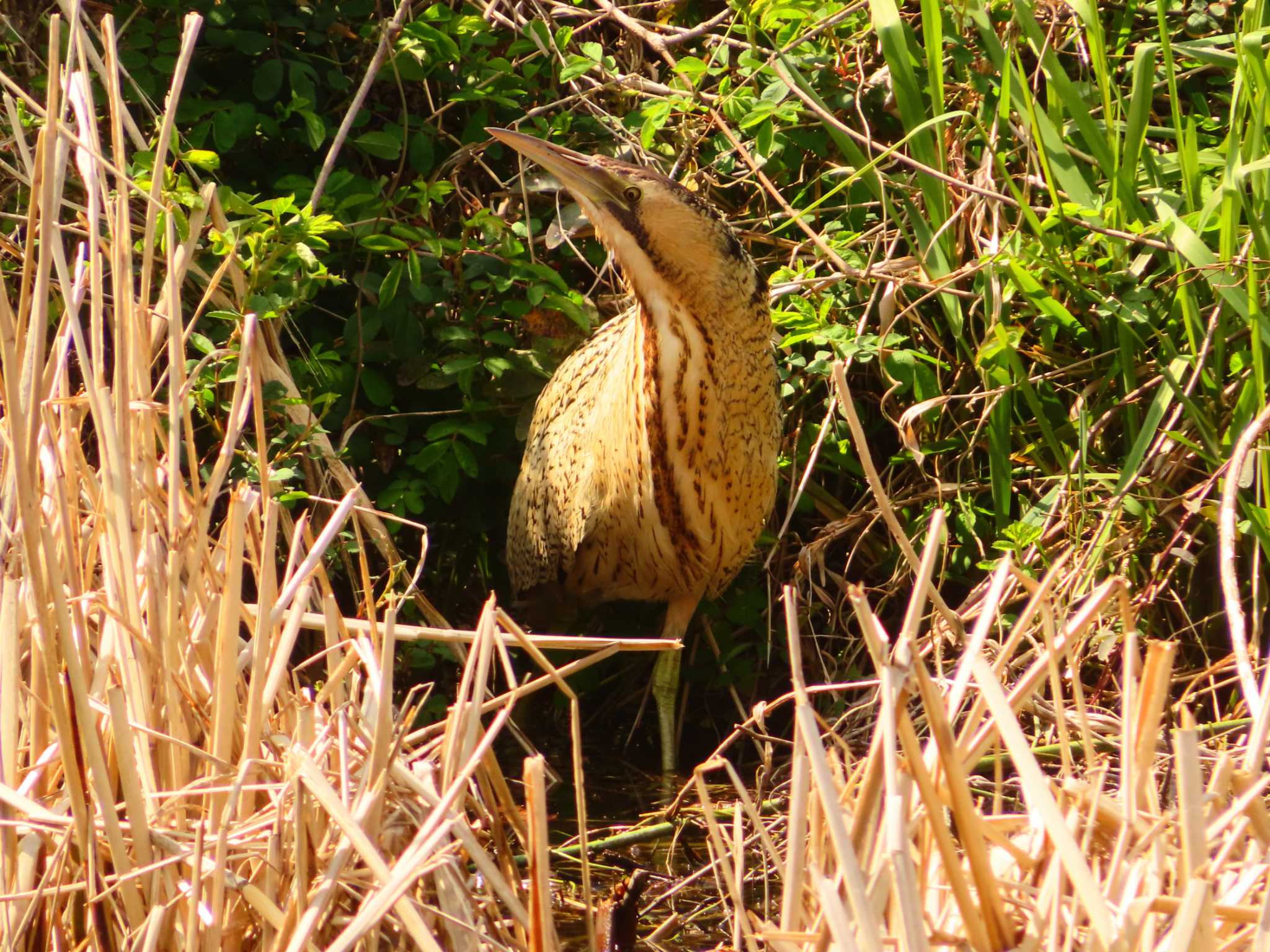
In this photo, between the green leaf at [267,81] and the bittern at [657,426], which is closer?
the bittern at [657,426]

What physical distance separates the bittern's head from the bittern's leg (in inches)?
27.2

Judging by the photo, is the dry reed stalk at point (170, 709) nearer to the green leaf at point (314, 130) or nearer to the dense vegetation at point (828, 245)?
the dense vegetation at point (828, 245)

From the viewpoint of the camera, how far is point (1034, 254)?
267 cm

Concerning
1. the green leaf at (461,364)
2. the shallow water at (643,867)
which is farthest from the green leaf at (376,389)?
the shallow water at (643,867)

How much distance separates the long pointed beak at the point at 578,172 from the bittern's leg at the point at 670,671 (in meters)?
0.88

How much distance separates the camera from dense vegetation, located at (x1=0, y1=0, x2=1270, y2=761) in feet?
8.46

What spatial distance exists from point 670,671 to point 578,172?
1.06 m

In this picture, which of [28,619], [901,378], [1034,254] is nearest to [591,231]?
[901,378]

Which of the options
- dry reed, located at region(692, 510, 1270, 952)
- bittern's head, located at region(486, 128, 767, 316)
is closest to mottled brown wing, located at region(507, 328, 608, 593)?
bittern's head, located at region(486, 128, 767, 316)

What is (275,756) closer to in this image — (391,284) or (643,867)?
(643,867)

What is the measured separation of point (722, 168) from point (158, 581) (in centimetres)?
202

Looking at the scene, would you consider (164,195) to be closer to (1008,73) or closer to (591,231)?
(591,231)

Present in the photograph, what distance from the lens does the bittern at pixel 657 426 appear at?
8.66ft

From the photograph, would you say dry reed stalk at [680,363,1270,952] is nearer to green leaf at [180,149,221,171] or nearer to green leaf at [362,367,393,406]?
green leaf at [180,149,221,171]
